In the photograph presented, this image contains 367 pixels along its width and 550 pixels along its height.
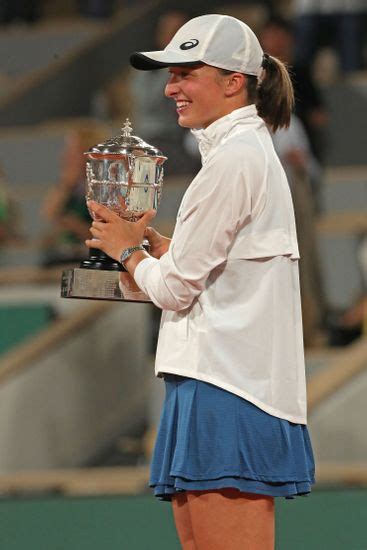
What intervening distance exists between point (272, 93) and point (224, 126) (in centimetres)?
16

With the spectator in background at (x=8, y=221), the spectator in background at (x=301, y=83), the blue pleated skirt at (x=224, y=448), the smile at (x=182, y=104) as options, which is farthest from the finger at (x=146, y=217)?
the spectator in background at (x=8, y=221)

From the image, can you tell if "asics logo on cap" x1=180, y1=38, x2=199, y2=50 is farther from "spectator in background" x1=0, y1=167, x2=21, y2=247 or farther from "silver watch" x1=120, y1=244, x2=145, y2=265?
"spectator in background" x1=0, y1=167, x2=21, y2=247

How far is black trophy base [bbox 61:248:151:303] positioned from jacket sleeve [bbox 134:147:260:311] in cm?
20

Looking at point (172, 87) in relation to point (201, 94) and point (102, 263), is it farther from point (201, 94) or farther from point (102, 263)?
point (102, 263)

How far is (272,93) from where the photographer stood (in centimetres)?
260

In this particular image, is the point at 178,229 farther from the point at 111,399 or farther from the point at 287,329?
the point at 111,399

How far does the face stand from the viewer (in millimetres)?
2516

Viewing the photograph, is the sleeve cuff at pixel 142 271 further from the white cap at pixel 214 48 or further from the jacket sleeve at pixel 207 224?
the white cap at pixel 214 48

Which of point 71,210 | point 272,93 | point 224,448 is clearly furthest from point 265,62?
point 71,210

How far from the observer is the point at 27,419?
5520 millimetres

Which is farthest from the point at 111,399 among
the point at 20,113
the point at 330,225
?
the point at 20,113

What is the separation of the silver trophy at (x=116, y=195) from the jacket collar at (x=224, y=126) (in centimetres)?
19

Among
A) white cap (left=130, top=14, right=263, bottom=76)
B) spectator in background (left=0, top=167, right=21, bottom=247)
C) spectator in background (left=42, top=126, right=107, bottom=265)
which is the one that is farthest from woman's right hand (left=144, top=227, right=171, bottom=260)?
spectator in background (left=0, top=167, right=21, bottom=247)

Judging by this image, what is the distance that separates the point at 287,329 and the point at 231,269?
0.15 metres
